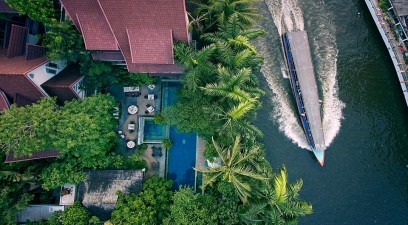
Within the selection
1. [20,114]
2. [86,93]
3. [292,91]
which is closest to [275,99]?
[292,91]

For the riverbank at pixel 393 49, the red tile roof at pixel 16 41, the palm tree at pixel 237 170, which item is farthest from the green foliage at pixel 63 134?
the riverbank at pixel 393 49

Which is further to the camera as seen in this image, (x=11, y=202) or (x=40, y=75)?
(x=11, y=202)

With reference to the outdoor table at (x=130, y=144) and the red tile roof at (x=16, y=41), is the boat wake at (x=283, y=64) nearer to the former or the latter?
the outdoor table at (x=130, y=144)

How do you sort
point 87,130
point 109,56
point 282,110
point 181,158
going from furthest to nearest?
point 282,110
point 181,158
point 109,56
point 87,130

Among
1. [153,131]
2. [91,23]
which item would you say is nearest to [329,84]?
[153,131]

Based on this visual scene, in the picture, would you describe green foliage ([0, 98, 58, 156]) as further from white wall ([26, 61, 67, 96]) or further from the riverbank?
the riverbank

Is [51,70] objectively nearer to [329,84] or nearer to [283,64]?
[283,64]

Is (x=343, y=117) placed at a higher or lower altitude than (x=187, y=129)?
higher
